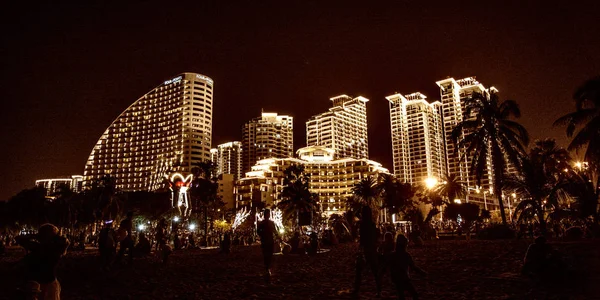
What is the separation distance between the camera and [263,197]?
412 feet

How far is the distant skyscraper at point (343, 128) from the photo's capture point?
7057 inches

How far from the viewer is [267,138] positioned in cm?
18838

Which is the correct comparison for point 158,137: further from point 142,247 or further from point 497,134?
point 142,247

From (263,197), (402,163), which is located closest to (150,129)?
(263,197)

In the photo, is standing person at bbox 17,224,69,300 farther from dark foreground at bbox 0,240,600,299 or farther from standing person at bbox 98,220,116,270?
standing person at bbox 98,220,116,270

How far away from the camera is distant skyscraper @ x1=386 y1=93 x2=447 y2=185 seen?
561ft

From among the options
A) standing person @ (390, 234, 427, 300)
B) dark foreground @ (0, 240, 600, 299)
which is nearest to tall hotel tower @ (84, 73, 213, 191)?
dark foreground @ (0, 240, 600, 299)

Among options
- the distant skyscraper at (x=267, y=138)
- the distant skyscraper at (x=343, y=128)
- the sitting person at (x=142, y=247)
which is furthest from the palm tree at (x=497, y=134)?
the distant skyscraper at (x=267, y=138)

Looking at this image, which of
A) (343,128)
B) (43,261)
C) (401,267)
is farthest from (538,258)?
(343,128)

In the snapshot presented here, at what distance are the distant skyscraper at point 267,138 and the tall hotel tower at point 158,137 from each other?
93.0 feet

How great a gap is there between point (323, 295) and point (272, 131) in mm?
182314

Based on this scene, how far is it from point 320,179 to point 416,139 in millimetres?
58274

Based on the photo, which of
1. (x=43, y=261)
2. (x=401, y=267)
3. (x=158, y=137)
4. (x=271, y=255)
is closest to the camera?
(x=43, y=261)

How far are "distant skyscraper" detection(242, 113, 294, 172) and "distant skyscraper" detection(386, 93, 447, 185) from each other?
47.4 meters
